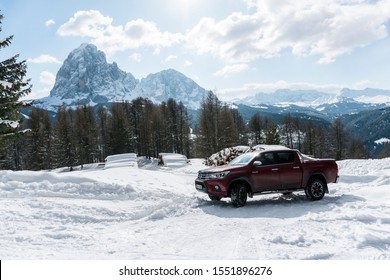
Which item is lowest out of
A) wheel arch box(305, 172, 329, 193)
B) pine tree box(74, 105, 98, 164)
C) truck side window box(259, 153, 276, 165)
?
wheel arch box(305, 172, 329, 193)

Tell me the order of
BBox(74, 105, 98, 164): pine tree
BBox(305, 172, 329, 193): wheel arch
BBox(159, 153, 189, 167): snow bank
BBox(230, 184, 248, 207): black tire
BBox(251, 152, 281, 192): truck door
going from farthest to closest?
1. BBox(74, 105, 98, 164): pine tree
2. BBox(159, 153, 189, 167): snow bank
3. BBox(305, 172, 329, 193): wheel arch
4. BBox(251, 152, 281, 192): truck door
5. BBox(230, 184, 248, 207): black tire

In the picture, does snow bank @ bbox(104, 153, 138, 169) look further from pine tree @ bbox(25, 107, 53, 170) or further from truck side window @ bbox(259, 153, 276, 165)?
truck side window @ bbox(259, 153, 276, 165)

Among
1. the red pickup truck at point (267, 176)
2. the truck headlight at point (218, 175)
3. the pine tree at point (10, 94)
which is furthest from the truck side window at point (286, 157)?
the pine tree at point (10, 94)

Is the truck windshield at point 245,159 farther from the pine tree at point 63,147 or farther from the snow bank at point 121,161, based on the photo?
the pine tree at point 63,147

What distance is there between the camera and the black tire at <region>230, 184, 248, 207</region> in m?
11.4

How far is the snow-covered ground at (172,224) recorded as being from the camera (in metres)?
7.25

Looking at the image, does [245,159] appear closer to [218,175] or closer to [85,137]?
[218,175]

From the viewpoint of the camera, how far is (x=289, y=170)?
12078 mm

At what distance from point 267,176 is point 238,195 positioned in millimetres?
1252

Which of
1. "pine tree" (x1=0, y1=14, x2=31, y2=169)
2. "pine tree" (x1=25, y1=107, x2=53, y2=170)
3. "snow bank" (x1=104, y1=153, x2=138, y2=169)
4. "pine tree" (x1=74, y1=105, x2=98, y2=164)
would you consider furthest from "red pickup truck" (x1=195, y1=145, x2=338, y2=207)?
"pine tree" (x1=74, y1=105, x2=98, y2=164)

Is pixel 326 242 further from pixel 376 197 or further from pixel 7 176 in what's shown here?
pixel 7 176

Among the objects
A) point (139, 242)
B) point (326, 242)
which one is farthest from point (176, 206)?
point (326, 242)

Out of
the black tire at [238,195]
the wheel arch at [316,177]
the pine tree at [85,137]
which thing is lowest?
the black tire at [238,195]

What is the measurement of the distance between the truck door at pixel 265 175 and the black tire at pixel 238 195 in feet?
1.42
